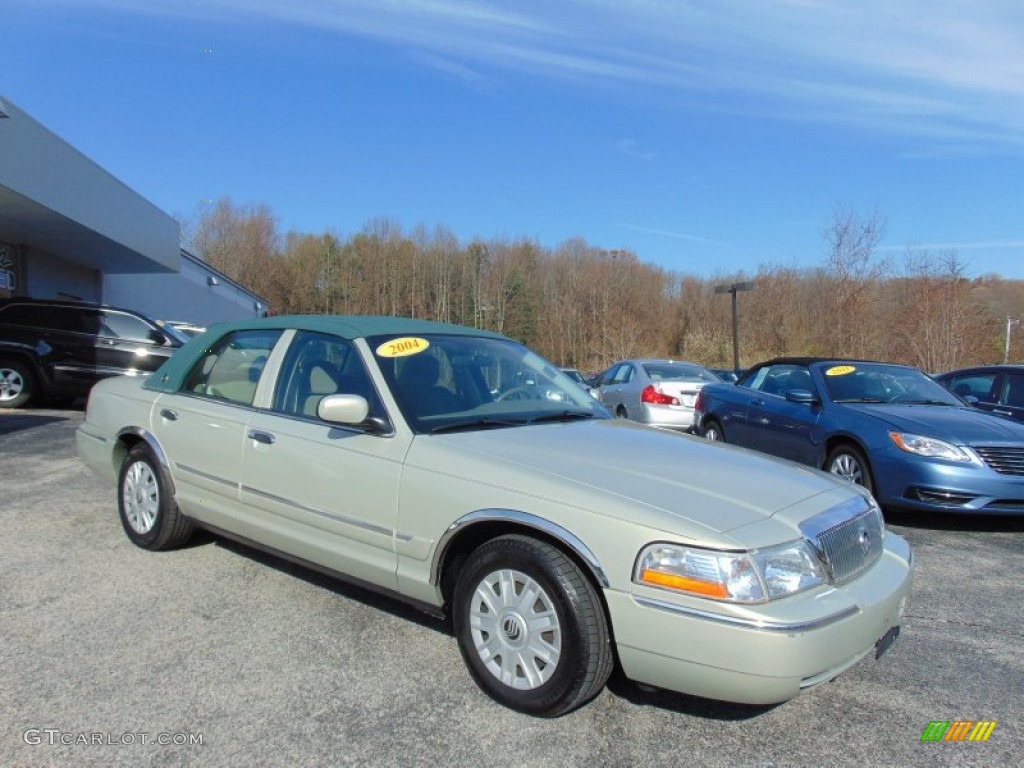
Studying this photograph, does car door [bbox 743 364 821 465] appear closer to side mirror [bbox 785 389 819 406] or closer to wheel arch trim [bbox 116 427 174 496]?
side mirror [bbox 785 389 819 406]

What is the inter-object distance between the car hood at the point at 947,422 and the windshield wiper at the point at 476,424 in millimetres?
4097

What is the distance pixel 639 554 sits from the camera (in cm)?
253

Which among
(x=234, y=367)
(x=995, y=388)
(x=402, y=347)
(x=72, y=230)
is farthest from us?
(x=72, y=230)

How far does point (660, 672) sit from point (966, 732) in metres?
1.31

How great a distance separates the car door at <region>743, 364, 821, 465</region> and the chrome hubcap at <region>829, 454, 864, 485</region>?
0.29 metres

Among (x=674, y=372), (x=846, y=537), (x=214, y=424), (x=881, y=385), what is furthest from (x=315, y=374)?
(x=674, y=372)

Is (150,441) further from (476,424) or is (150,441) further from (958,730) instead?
(958,730)

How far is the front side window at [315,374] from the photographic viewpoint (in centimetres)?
368

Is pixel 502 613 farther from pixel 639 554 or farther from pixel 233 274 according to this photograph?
pixel 233 274

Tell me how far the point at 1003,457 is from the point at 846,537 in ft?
12.7

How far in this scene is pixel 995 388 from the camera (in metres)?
8.88

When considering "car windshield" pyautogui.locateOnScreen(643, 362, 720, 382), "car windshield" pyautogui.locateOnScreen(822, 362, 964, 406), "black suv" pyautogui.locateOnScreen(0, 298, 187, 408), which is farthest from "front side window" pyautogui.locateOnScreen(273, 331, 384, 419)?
"black suv" pyautogui.locateOnScreen(0, 298, 187, 408)

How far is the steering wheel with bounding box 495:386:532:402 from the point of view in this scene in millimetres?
3955

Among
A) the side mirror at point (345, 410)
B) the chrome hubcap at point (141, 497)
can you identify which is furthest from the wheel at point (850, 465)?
the chrome hubcap at point (141, 497)
